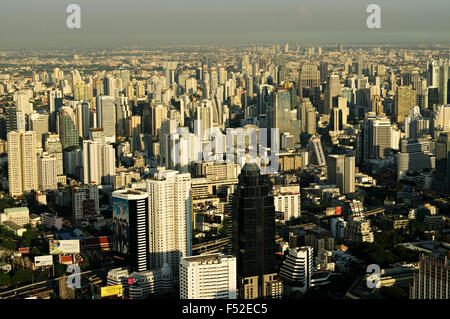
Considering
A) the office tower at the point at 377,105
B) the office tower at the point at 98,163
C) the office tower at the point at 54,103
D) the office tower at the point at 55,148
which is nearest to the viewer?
the office tower at the point at 98,163

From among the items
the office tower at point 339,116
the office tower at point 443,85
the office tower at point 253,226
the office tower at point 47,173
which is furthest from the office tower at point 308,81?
the office tower at point 253,226

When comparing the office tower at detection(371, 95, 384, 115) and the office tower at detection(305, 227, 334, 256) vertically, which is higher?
the office tower at detection(371, 95, 384, 115)

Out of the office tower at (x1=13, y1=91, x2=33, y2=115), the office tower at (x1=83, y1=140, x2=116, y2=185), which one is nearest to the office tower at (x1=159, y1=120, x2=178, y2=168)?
the office tower at (x1=83, y1=140, x2=116, y2=185)

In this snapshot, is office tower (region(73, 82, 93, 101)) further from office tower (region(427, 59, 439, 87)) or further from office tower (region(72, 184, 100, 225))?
office tower (region(427, 59, 439, 87))

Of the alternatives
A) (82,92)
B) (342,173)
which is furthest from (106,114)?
(342,173)

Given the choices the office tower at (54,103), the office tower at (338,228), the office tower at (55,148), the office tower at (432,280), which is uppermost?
the office tower at (54,103)

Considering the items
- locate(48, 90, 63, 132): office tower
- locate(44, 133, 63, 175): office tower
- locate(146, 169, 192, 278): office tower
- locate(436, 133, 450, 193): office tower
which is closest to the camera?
locate(146, 169, 192, 278): office tower

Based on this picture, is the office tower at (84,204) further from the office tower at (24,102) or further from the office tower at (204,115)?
the office tower at (24,102)
